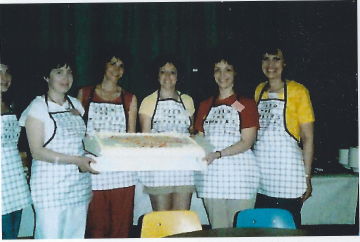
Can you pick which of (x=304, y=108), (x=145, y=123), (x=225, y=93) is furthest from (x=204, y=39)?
(x=304, y=108)

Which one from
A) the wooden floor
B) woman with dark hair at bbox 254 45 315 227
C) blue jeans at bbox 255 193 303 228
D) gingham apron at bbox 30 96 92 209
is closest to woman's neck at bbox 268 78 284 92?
woman with dark hair at bbox 254 45 315 227

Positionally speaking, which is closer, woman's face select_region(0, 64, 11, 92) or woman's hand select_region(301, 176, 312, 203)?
woman's face select_region(0, 64, 11, 92)

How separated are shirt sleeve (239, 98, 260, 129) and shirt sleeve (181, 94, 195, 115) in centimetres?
A: 27

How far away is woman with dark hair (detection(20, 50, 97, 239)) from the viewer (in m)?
1.96

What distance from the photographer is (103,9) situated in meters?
2.14

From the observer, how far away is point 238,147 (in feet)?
6.88

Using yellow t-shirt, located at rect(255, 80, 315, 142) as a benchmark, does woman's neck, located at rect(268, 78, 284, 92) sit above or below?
above

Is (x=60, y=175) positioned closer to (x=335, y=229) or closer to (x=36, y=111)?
(x=36, y=111)

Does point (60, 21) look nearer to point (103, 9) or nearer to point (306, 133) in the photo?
point (103, 9)

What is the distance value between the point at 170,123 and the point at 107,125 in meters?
0.34

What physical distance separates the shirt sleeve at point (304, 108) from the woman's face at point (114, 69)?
0.99 metres

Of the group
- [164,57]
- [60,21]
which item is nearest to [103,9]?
[60,21]

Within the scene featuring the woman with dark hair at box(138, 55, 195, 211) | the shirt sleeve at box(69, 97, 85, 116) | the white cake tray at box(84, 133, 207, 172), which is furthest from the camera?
the woman with dark hair at box(138, 55, 195, 211)

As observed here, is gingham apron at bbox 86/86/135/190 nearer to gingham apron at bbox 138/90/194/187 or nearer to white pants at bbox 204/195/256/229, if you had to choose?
gingham apron at bbox 138/90/194/187
